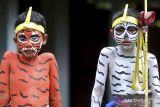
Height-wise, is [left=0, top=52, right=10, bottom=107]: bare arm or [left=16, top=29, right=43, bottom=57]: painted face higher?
[left=16, top=29, right=43, bottom=57]: painted face

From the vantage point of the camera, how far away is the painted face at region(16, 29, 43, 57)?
9.95 feet

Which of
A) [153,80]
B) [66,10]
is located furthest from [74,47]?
[153,80]

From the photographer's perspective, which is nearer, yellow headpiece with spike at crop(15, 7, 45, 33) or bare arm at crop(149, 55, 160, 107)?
yellow headpiece with spike at crop(15, 7, 45, 33)

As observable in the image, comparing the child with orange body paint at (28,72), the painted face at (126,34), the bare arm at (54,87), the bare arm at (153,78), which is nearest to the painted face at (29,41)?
the child with orange body paint at (28,72)

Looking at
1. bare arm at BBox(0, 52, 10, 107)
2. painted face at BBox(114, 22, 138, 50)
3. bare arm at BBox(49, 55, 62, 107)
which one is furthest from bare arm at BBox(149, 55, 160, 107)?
bare arm at BBox(0, 52, 10, 107)

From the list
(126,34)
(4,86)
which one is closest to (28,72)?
(4,86)

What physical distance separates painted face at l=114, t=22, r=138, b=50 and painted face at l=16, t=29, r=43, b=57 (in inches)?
17.3

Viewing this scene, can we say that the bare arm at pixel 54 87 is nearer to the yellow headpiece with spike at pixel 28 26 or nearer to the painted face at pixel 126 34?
the yellow headpiece with spike at pixel 28 26

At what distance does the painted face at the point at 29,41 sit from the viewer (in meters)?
3.03

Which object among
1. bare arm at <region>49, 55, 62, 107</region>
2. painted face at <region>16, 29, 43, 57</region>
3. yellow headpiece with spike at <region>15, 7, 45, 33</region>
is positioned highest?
yellow headpiece with spike at <region>15, 7, 45, 33</region>

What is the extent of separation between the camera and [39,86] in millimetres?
3039

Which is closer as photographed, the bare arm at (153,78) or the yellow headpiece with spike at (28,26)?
the yellow headpiece with spike at (28,26)

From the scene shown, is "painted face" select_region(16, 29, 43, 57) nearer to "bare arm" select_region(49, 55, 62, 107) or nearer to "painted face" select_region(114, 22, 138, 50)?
"bare arm" select_region(49, 55, 62, 107)

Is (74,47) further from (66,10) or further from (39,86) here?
(39,86)
